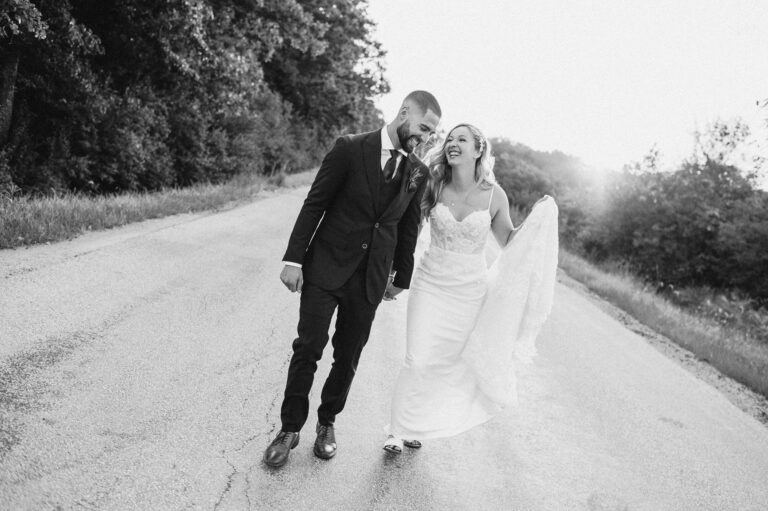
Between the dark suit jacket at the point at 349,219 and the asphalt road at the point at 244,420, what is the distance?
3.91 feet

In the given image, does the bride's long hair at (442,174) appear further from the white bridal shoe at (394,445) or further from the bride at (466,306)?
the white bridal shoe at (394,445)

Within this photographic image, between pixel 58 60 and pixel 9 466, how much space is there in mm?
10753

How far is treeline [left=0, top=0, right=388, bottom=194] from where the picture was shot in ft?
34.7

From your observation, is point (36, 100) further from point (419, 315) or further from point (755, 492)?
point (755, 492)

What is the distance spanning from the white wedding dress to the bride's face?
378 millimetres

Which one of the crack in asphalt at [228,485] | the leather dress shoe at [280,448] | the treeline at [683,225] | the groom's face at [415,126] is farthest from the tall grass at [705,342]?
the treeline at [683,225]

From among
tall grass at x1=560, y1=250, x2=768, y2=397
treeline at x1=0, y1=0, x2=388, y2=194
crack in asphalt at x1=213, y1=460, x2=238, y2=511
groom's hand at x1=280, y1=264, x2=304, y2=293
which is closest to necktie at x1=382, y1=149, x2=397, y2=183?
groom's hand at x1=280, y1=264, x2=304, y2=293

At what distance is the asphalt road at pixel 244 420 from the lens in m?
2.95

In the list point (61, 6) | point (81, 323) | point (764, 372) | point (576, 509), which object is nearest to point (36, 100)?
point (61, 6)

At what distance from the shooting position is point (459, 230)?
4.05 meters

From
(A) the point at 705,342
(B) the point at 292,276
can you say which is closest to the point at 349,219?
(B) the point at 292,276

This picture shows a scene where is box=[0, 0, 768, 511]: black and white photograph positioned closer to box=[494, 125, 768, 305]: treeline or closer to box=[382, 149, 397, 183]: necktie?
box=[382, 149, 397, 183]: necktie

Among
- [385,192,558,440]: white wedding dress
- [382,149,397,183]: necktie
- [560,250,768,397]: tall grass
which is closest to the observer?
[382,149,397,183]: necktie

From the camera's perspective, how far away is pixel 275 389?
4234 mm
